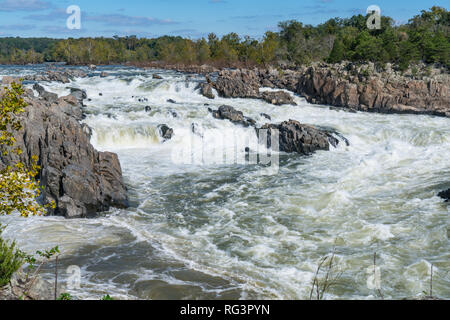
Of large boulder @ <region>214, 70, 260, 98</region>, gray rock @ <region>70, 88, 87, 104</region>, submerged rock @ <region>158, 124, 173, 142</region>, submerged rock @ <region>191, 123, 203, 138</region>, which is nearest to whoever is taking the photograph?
submerged rock @ <region>158, 124, 173, 142</region>

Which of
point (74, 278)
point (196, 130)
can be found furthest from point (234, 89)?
point (74, 278)

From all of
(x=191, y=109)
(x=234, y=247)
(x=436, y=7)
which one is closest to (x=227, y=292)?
(x=234, y=247)

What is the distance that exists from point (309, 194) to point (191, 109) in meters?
17.3

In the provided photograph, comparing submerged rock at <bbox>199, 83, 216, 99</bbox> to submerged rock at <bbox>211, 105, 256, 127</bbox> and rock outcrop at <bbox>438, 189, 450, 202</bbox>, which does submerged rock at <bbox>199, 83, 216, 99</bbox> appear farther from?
rock outcrop at <bbox>438, 189, 450, 202</bbox>

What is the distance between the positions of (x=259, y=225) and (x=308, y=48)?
69.9m

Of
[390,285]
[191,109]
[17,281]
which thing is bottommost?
[390,285]

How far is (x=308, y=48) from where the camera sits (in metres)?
78.7

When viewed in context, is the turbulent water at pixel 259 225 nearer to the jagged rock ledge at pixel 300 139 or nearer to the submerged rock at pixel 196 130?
the submerged rock at pixel 196 130

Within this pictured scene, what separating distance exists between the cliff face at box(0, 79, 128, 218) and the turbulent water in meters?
0.74

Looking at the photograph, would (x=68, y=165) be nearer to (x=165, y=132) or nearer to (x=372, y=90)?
(x=165, y=132)

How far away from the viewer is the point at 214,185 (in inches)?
771

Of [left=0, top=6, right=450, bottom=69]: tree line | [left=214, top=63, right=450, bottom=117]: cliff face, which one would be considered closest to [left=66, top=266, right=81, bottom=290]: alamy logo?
[left=214, top=63, right=450, bottom=117]: cliff face

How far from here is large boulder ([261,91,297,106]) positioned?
38438mm
